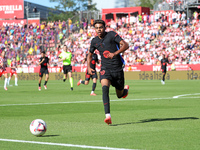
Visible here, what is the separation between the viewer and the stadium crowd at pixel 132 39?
139ft

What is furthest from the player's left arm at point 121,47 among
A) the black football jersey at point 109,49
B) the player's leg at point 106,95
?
the player's leg at point 106,95

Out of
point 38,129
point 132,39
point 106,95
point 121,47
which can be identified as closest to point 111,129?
point 106,95

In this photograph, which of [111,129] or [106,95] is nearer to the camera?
[111,129]

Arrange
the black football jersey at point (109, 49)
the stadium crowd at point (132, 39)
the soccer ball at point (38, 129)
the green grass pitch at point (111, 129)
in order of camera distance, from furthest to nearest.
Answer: the stadium crowd at point (132, 39) < the black football jersey at point (109, 49) < the soccer ball at point (38, 129) < the green grass pitch at point (111, 129)

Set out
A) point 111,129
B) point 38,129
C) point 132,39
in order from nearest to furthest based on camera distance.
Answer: point 38,129, point 111,129, point 132,39

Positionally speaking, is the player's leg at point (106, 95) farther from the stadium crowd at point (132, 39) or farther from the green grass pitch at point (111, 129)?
the stadium crowd at point (132, 39)

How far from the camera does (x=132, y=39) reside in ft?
153

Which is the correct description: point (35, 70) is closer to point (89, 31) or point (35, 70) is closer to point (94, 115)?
point (89, 31)

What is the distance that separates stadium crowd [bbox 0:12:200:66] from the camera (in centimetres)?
4231

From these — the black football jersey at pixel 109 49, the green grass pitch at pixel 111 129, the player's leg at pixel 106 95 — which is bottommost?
the green grass pitch at pixel 111 129

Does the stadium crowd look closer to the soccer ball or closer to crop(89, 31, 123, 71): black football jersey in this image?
crop(89, 31, 123, 71): black football jersey

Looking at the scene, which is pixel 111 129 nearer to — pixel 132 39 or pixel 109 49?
pixel 109 49

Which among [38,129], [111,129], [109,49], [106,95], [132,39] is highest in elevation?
[132,39]

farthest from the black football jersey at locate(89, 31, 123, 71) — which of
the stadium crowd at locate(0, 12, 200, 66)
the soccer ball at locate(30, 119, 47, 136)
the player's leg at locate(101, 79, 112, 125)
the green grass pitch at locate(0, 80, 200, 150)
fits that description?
the stadium crowd at locate(0, 12, 200, 66)
